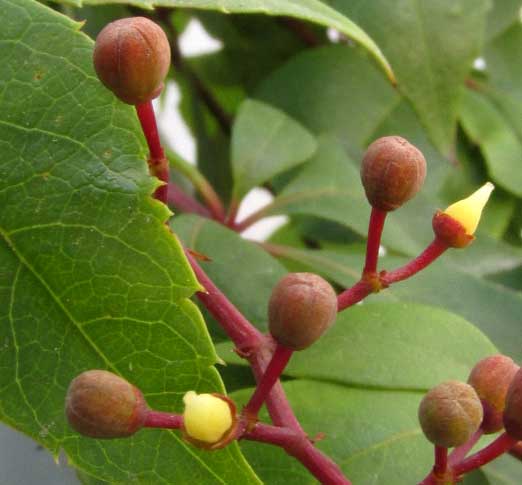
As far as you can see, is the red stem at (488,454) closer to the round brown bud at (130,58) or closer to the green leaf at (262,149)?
the round brown bud at (130,58)

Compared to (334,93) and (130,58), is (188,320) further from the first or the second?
(334,93)

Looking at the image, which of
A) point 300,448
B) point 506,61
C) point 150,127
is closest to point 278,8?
point 150,127

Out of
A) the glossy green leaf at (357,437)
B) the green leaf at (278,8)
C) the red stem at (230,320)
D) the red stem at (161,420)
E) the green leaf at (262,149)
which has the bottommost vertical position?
the glossy green leaf at (357,437)

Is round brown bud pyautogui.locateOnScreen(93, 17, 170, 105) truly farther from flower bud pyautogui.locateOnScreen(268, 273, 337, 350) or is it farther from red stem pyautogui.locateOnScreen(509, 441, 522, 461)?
red stem pyautogui.locateOnScreen(509, 441, 522, 461)

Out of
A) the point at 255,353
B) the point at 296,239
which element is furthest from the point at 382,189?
the point at 296,239

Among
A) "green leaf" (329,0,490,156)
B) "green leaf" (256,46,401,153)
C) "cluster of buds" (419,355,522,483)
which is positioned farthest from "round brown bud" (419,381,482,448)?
"green leaf" (256,46,401,153)

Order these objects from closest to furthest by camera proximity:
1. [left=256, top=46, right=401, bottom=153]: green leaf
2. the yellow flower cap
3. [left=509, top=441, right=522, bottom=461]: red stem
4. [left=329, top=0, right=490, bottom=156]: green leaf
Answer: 1. the yellow flower cap
2. [left=509, top=441, right=522, bottom=461]: red stem
3. [left=329, top=0, right=490, bottom=156]: green leaf
4. [left=256, top=46, right=401, bottom=153]: green leaf

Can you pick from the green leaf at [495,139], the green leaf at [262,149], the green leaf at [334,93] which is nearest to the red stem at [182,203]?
the green leaf at [262,149]
